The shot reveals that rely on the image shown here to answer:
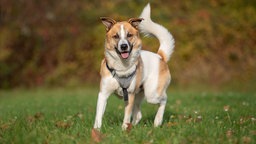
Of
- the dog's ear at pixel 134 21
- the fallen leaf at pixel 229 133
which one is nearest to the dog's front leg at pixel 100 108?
the dog's ear at pixel 134 21

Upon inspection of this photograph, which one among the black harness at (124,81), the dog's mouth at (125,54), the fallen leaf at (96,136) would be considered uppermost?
the dog's mouth at (125,54)

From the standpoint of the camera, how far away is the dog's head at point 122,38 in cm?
596

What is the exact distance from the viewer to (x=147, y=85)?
21.8ft

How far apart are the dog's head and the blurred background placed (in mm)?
12102

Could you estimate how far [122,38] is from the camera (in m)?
5.97

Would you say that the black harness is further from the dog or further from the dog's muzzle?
the dog's muzzle

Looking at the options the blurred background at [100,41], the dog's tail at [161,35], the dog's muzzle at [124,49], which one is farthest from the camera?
the blurred background at [100,41]

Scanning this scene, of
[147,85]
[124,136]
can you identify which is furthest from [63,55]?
[124,136]

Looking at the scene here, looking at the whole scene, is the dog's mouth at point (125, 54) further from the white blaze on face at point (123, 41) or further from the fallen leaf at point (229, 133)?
the fallen leaf at point (229, 133)

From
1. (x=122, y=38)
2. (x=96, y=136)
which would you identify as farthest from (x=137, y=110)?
(x=96, y=136)

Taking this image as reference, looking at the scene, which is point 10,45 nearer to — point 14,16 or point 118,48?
point 14,16

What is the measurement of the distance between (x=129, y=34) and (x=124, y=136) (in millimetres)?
1613

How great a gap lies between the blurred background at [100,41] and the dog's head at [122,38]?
12102 millimetres

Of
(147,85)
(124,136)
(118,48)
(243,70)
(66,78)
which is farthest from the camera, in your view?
(66,78)
